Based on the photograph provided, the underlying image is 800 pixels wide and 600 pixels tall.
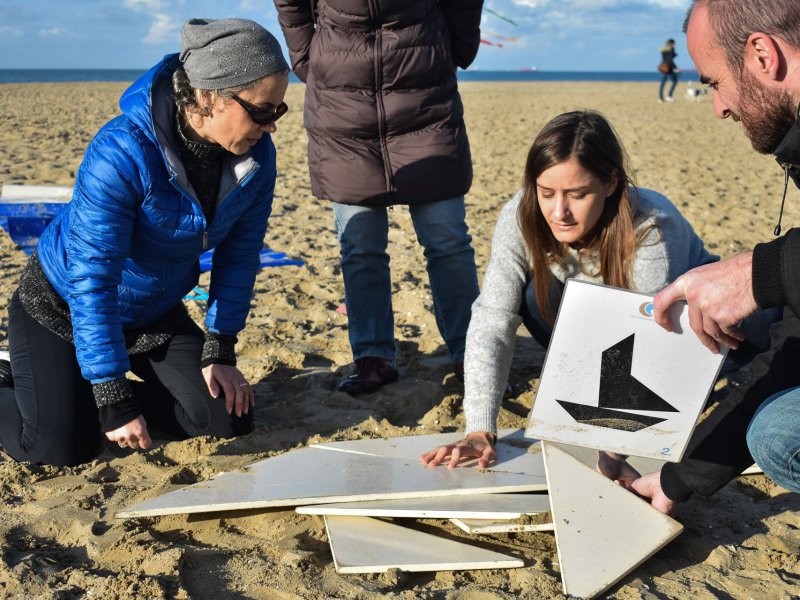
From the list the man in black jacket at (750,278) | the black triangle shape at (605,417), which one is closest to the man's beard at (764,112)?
the man in black jacket at (750,278)

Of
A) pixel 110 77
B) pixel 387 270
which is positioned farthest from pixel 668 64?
pixel 110 77

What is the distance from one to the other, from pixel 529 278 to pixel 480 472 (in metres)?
0.74

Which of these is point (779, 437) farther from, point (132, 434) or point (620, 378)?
point (132, 434)

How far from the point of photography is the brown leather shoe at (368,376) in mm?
3389

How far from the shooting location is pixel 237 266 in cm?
313

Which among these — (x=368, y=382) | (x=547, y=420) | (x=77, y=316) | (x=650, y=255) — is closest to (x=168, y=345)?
(x=77, y=316)

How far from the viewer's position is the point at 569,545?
2.09 m

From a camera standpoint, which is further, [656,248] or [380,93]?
[380,93]

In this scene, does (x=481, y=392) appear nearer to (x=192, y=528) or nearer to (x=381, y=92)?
(x=192, y=528)

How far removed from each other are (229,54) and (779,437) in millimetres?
1862

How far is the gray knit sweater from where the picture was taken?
2557 mm

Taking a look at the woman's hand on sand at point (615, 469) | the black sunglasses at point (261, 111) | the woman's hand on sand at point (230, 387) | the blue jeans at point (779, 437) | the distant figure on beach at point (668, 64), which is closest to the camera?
the blue jeans at point (779, 437)

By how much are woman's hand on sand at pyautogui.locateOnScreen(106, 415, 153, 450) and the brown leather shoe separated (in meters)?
0.95

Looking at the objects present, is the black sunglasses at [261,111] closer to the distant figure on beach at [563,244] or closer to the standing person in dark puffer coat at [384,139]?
the standing person in dark puffer coat at [384,139]
